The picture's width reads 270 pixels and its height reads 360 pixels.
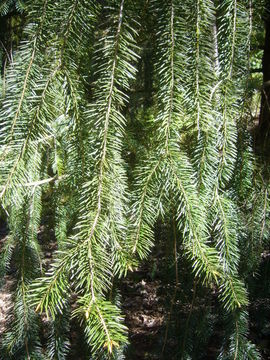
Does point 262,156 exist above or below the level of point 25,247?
above

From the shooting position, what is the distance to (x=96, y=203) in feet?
2.37

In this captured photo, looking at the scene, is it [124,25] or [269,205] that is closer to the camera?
[124,25]

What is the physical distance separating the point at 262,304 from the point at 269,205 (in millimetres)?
813

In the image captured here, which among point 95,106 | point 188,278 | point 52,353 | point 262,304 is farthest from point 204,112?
point 262,304

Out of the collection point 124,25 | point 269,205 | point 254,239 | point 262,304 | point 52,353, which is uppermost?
point 124,25

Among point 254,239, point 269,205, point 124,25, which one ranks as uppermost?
point 124,25

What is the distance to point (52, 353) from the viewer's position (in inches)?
53.5

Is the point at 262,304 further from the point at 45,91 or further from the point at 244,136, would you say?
the point at 45,91

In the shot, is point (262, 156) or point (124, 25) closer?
point (124, 25)

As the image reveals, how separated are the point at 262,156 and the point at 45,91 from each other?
0.93 meters

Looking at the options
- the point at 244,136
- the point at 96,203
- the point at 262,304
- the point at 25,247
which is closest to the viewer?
the point at 96,203

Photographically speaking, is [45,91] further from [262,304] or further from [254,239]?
[262,304]

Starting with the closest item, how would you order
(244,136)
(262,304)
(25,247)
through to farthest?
(244,136), (25,247), (262,304)

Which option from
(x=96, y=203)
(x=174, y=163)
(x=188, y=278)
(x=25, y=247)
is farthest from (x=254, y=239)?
(x=25, y=247)
